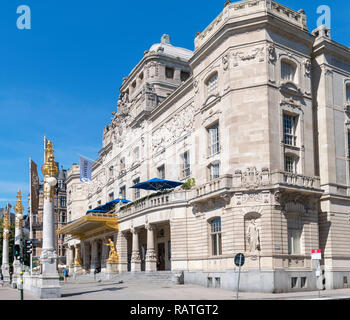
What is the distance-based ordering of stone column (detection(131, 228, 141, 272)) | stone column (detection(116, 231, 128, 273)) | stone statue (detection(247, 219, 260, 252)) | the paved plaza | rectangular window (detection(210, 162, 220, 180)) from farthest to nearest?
stone column (detection(116, 231, 128, 273))
stone column (detection(131, 228, 141, 272))
rectangular window (detection(210, 162, 220, 180))
stone statue (detection(247, 219, 260, 252))
the paved plaza

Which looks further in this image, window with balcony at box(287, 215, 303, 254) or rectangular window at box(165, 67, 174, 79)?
rectangular window at box(165, 67, 174, 79)

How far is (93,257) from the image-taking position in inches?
2594

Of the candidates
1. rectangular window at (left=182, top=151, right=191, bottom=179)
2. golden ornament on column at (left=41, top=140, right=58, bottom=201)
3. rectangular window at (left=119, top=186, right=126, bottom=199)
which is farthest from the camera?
rectangular window at (left=119, top=186, right=126, bottom=199)

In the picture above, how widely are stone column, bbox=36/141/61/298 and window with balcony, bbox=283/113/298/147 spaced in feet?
57.3

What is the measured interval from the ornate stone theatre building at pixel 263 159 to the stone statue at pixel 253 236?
7cm

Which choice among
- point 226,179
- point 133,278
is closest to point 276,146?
point 226,179

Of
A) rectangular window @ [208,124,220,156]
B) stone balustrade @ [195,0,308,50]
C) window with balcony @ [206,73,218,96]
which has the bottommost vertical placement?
rectangular window @ [208,124,220,156]

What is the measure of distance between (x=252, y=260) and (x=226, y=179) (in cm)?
Result: 599

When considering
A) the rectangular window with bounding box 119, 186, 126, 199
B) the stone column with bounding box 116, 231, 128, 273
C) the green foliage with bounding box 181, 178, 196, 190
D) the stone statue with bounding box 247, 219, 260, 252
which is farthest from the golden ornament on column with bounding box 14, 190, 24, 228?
the stone statue with bounding box 247, 219, 260, 252

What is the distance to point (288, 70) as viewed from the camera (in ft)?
121

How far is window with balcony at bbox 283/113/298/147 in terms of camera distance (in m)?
35.7

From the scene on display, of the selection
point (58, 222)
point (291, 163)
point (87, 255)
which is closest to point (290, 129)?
point (291, 163)

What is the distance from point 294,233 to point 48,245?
1727 centimetres

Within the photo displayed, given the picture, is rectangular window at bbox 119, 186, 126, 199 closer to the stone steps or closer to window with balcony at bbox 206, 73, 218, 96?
the stone steps
